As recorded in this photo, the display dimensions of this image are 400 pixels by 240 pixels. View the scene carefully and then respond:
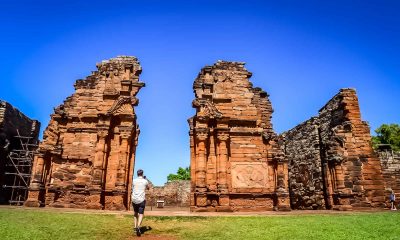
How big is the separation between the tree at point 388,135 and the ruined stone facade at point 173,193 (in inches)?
978

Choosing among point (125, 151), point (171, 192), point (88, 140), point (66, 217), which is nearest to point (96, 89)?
point (88, 140)

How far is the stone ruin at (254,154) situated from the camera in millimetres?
13055

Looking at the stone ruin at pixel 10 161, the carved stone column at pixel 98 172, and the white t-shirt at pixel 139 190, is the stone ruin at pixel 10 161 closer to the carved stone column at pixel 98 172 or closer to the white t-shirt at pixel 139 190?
the carved stone column at pixel 98 172

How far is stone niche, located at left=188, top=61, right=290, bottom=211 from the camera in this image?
12.9 m

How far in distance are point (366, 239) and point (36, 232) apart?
286 inches

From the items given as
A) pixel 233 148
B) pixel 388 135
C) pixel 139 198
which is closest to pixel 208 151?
pixel 233 148

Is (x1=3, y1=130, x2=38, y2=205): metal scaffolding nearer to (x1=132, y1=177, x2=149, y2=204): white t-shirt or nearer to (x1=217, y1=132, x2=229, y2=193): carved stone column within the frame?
(x1=217, y1=132, x2=229, y2=193): carved stone column

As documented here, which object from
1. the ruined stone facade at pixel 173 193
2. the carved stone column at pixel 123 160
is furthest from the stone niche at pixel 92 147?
the ruined stone facade at pixel 173 193

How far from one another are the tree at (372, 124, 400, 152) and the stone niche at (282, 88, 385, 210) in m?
23.0

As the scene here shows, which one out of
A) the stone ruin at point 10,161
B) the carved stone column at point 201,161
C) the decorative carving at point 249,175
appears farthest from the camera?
the stone ruin at point 10,161

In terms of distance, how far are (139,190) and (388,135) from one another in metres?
39.4

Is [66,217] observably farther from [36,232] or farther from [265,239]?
[265,239]

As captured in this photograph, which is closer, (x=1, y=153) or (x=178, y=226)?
(x=178, y=226)

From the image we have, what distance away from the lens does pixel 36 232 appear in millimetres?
6691
